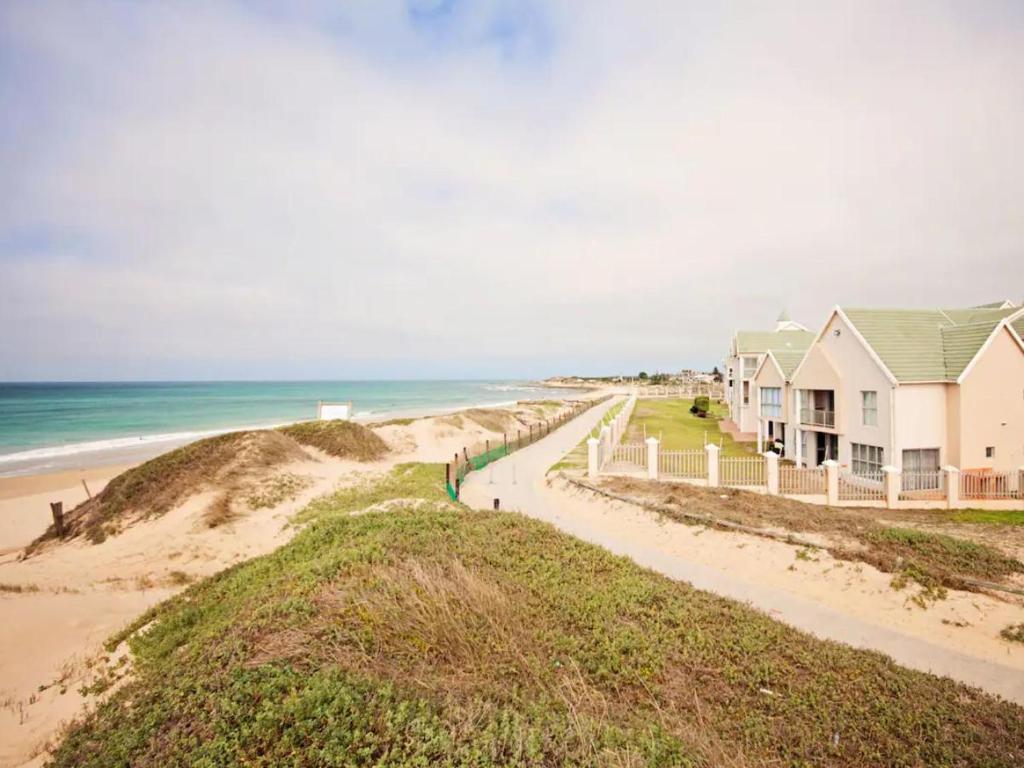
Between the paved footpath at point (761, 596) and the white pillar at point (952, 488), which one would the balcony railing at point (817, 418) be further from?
the paved footpath at point (761, 596)

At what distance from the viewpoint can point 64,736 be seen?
5699 mm

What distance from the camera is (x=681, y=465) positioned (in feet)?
67.8

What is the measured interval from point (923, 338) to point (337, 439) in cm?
2968

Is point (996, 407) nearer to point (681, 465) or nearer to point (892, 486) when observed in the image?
point (892, 486)

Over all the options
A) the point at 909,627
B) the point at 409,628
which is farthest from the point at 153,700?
the point at 909,627

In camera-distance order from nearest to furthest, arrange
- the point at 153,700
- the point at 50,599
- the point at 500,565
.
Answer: the point at 153,700 < the point at 500,565 < the point at 50,599

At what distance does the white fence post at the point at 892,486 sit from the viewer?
1784cm

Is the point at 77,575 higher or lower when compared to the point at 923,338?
lower

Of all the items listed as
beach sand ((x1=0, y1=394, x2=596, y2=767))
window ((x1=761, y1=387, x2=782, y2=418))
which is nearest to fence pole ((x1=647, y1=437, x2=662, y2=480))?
window ((x1=761, y1=387, x2=782, y2=418))

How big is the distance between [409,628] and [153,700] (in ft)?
8.52

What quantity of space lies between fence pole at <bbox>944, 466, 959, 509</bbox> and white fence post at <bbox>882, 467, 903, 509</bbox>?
166 centimetres

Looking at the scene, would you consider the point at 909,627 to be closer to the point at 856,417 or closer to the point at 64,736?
the point at 64,736

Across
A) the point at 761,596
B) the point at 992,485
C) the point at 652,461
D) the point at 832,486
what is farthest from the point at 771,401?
the point at 761,596

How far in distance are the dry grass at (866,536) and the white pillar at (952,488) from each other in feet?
8.24
